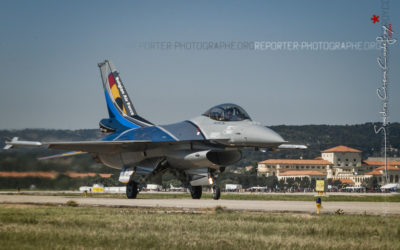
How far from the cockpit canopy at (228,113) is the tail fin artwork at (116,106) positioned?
5771 mm

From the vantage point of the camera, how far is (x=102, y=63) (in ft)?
110

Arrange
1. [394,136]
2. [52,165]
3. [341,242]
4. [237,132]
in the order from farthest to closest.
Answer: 1. [394,136]
2. [52,165]
3. [237,132]
4. [341,242]

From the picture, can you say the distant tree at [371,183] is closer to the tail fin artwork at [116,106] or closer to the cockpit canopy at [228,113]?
the tail fin artwork at [116,106]

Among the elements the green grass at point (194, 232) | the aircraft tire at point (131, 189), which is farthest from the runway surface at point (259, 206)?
the aircraft tire at point (131, 189)

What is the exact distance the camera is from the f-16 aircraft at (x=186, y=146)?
81.3ft

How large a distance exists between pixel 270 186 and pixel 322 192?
8647cm

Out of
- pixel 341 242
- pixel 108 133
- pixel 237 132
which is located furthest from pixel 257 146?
pixel 341 242

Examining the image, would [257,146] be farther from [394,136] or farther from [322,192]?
[394,136]

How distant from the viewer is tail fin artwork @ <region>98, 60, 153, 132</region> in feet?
102

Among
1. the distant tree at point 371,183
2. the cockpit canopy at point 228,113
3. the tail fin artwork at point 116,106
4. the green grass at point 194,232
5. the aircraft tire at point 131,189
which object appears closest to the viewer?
the green grass at point 194,232

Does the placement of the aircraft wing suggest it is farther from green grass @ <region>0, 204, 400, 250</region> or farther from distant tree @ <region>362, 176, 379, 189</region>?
distant tree @ <region>362, 176, 379, 189</region>

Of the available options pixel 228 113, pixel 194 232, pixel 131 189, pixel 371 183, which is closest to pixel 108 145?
pixel 131 189

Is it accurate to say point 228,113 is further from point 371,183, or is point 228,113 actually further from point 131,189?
point 371,183

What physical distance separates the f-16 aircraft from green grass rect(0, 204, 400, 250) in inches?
385
